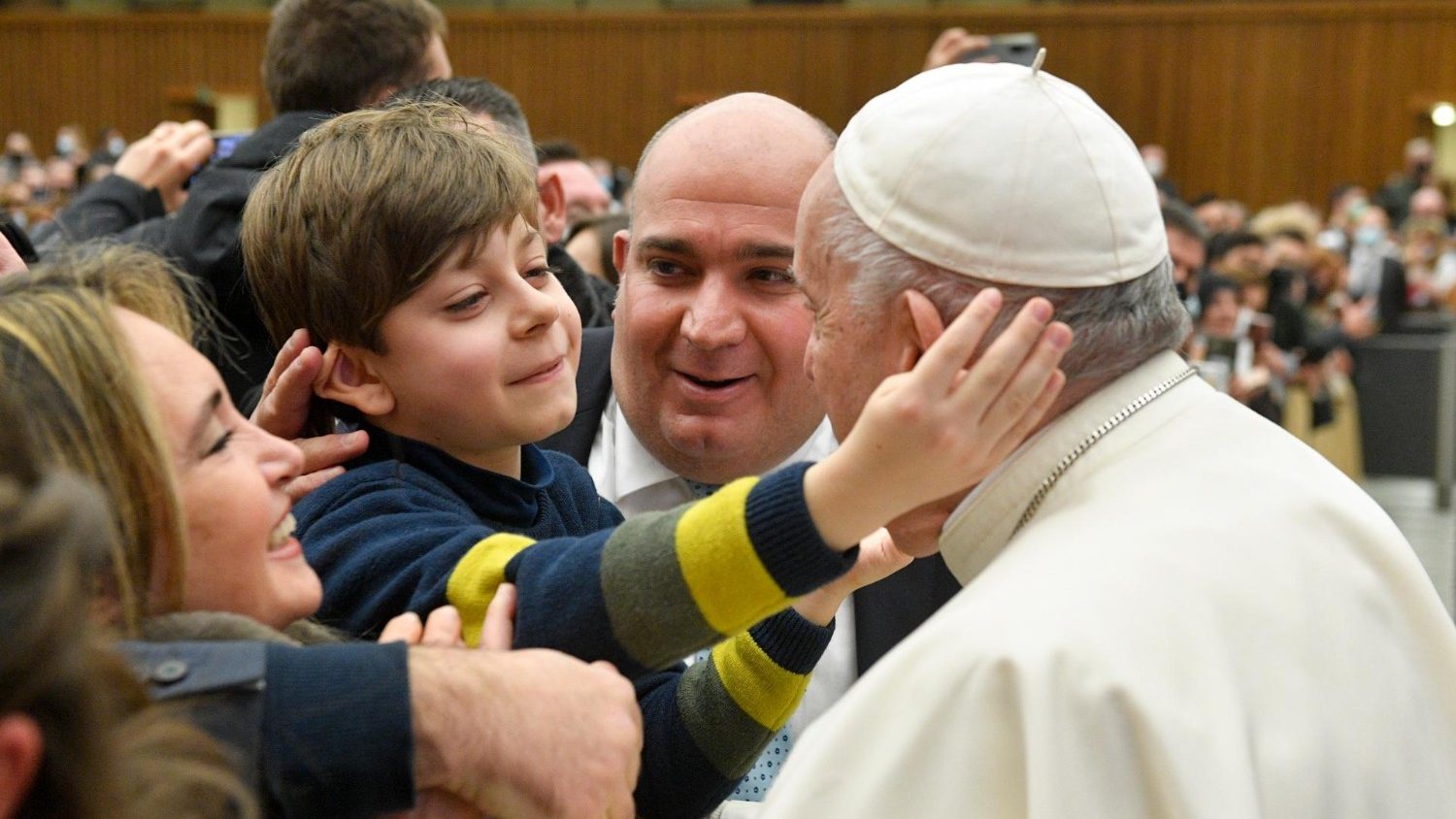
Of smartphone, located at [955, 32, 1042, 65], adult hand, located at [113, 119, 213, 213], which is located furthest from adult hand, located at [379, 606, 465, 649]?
smartphone, located at [955, 32, 1042, 65]

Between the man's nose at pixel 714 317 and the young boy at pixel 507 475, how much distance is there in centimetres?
72

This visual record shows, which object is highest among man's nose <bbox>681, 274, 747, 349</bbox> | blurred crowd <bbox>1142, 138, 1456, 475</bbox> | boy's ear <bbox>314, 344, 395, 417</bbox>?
boy's ear <bbox>314, 344, 395, 417</bbox>

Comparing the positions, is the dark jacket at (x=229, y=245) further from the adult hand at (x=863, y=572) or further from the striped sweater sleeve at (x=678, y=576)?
the striped sweater sleeve at (x=678, y=576)

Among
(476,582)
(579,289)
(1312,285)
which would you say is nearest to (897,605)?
(476,582)

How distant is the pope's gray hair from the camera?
6.01 feet

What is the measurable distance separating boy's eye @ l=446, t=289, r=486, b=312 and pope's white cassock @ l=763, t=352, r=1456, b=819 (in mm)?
708

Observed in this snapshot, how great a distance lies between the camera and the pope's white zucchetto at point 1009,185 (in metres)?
1.82

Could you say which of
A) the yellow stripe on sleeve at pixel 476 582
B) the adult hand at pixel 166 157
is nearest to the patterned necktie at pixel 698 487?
the yellow stripe on sleeve at pixel 476 582

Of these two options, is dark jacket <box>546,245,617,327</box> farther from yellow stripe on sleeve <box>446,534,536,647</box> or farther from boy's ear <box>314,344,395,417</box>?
yellow stripe on sleeve <box>446,534,536,647</box>

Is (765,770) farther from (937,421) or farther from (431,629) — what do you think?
(937,421)

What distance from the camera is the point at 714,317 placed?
3.03 metres

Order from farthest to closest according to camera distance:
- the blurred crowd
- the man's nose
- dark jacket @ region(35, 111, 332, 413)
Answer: the blurred crowd < dark jacket @ region(35, 111, 332, 413) < the man's nose

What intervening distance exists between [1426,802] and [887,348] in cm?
77

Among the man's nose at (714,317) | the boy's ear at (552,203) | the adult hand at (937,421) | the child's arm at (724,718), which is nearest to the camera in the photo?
the adult hand at (937,421)
